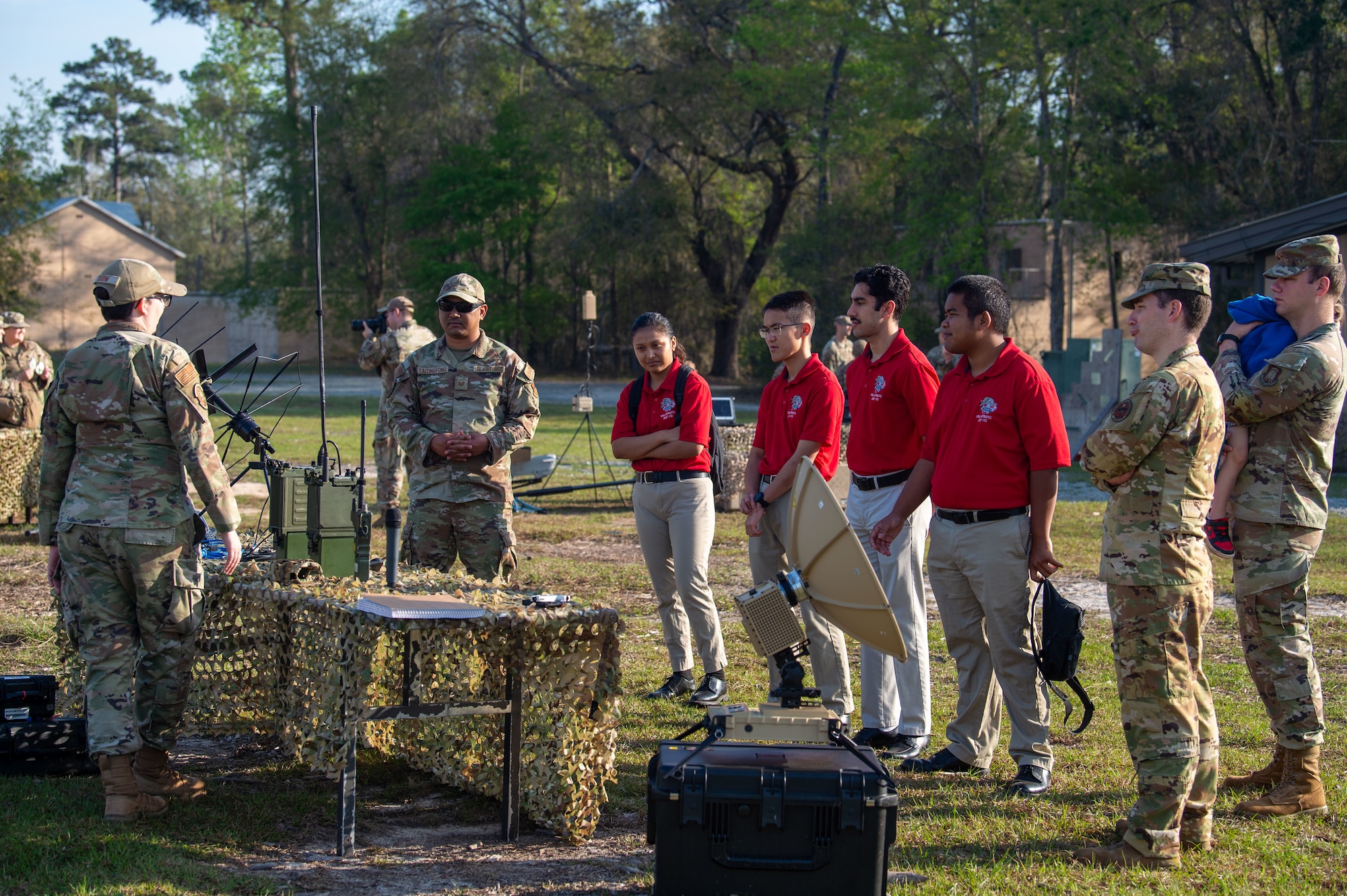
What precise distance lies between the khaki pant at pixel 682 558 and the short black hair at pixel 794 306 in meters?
0.96

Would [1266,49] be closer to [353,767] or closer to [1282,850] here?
[1282,850]

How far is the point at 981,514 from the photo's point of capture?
447 cm

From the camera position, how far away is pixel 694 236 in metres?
34.0

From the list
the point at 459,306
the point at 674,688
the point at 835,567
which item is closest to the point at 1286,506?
the point at 835,567

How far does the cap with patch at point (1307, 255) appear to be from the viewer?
423cm

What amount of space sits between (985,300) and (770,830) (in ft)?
7.64

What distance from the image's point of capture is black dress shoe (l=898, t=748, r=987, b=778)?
187 inches

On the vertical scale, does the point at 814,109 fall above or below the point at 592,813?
above

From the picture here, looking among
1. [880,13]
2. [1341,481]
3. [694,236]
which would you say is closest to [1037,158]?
[880,13]

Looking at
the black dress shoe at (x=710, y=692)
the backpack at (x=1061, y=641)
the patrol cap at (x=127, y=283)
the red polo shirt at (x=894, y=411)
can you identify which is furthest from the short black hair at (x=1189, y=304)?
the patrol cap at (x=127, y=283)

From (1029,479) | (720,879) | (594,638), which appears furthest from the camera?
(1029,479)

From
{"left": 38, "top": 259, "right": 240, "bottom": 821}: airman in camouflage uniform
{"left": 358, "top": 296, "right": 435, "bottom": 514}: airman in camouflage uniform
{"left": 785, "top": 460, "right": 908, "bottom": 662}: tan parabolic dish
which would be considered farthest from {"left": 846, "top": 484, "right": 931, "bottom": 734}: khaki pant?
{"left": 358, "top": 296, "right": 435, "bottom": 514}: airman in camouflage uniform

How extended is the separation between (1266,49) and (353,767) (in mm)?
23600

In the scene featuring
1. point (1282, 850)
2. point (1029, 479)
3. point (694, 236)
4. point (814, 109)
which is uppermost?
point (814, 109)
